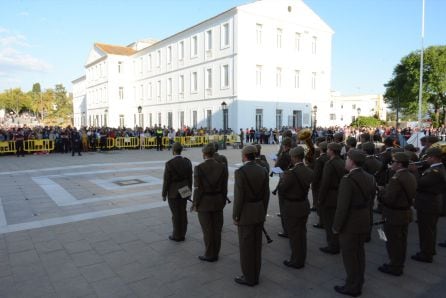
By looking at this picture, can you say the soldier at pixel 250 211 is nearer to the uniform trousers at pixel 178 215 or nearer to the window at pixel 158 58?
the uniform trousers at pixel 178 215

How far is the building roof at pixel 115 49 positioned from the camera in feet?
177

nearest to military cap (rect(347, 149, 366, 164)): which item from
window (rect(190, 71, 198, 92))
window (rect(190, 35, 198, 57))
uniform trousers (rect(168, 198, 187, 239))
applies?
uniform trousers (rect(168, 198, 187, 239))

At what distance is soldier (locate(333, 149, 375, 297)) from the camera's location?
4.39m

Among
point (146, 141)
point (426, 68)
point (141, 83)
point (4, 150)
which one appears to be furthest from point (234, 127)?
point (426, 68)

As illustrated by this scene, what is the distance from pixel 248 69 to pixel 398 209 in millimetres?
29754

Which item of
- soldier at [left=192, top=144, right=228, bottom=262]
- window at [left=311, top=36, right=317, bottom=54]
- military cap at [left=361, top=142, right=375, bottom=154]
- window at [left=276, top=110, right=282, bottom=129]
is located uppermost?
window at [left=311, top=36, right=317, bottom=54]

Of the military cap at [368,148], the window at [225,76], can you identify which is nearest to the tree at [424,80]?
the window at [225,76]

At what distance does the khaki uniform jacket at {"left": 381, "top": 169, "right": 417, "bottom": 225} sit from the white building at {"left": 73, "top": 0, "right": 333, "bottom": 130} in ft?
93.2

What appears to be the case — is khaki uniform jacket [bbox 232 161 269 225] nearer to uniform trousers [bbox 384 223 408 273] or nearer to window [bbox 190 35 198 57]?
uniform trousers [bbox 384 223 408 273]

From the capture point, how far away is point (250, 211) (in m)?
4.67

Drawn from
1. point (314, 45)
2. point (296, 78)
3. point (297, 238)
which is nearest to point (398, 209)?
point (297, 238)

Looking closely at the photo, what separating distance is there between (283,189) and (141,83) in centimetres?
4903

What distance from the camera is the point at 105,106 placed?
55531mm

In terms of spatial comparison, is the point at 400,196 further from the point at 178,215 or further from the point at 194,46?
the point at 194,46
